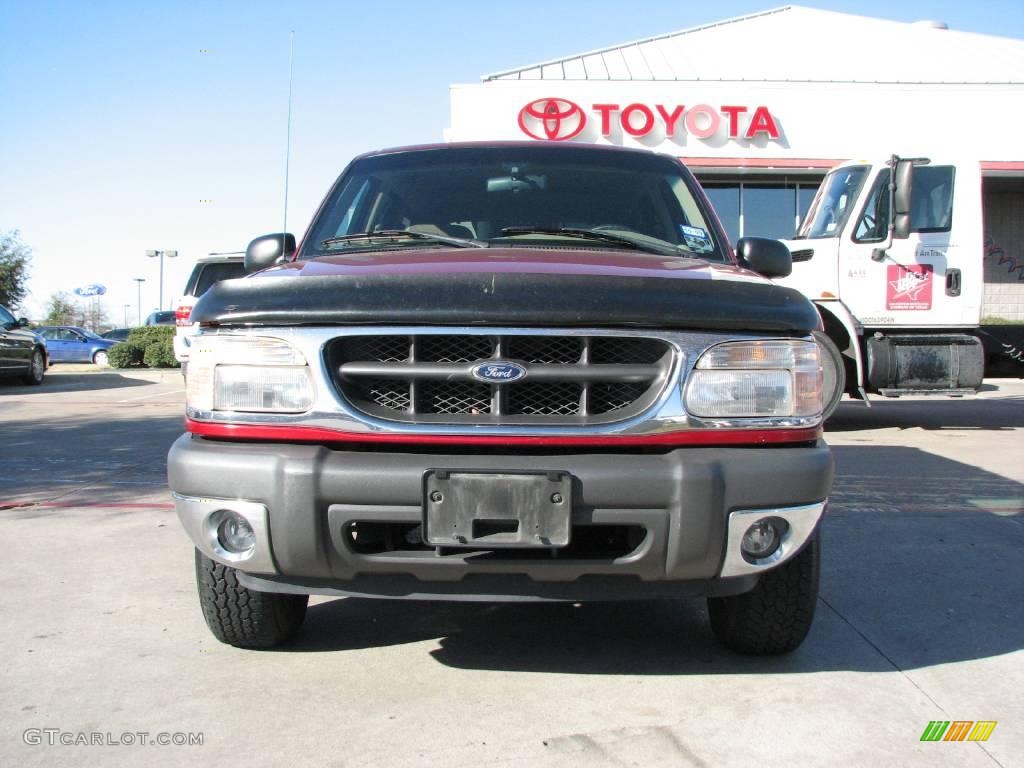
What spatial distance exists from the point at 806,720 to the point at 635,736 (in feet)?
1.65

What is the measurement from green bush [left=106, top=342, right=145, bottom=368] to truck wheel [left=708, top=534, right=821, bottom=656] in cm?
1961

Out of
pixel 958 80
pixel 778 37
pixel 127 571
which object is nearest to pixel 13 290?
pixel 778 37

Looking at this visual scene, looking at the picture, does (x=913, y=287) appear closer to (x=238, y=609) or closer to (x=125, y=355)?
(x=238, y=609)

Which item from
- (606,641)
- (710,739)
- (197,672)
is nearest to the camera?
(710,739)

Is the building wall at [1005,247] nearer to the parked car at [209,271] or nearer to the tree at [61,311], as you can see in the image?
the parked car at [209,271]

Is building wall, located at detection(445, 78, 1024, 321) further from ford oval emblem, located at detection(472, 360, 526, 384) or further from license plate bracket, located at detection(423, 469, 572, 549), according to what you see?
license plate bracket, located at detection(423, 469, 572, 549)

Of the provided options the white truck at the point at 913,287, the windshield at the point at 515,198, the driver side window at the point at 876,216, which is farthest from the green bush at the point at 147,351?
the windshield at the point at 515,198

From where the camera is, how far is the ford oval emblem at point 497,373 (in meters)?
2.64

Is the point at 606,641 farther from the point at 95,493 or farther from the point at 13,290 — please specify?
the point at 13,290

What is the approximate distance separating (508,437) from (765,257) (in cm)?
162

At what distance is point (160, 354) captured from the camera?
799 inches

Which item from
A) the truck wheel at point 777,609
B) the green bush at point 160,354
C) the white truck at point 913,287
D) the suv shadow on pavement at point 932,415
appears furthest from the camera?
→ the green bush at point 160,354

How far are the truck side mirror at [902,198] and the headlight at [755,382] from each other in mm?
6354

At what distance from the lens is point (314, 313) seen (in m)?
2.69
